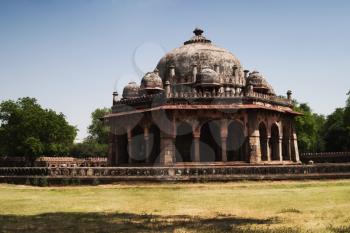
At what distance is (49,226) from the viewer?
8859 mm

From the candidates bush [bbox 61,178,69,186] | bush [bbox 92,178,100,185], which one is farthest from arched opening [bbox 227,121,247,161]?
bush [bbox 61,178,69,186]

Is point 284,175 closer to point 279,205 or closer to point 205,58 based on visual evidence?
point 279,205

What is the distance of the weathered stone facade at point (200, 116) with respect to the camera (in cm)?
2481

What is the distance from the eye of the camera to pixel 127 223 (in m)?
9.16

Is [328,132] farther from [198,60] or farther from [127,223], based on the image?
[127,223]

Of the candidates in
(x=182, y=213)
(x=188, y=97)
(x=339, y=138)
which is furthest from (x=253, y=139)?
(x=339, y=138)

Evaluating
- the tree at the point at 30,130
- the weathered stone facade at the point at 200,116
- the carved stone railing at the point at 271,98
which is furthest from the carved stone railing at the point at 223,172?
the tree at the point at 30,130

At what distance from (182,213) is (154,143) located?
17675 millimetres

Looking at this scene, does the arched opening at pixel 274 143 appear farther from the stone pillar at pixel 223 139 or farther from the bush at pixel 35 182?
the bush at pixel 35 182

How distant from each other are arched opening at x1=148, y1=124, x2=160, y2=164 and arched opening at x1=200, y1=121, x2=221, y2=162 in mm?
2936

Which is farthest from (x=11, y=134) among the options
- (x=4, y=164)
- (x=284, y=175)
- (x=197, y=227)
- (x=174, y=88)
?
(x=197, y=227)

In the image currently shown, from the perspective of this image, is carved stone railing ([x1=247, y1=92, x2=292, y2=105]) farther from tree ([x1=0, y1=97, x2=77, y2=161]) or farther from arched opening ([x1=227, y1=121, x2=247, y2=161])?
tree ([x1=0, y1=97, x2=77, y2=161])

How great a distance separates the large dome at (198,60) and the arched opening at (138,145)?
176 inches

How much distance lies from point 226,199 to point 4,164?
98.3 feet
